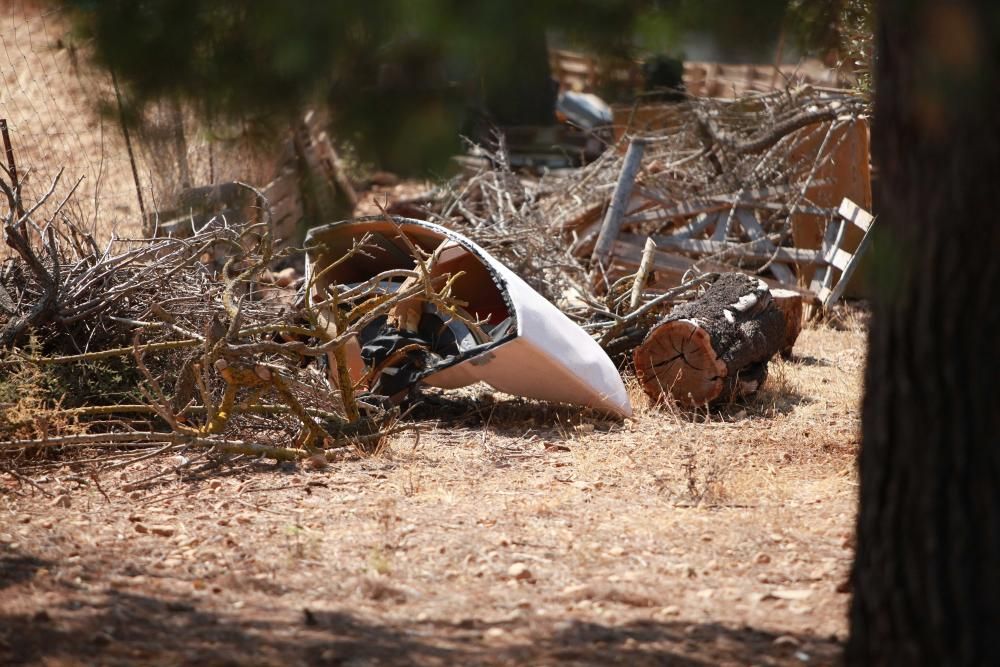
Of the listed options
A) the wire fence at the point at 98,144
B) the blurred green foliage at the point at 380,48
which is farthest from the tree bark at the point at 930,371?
the wire fence at the point at 98,144

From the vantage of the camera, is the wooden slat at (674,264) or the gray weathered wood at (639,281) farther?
the wooden slat at (674,264)

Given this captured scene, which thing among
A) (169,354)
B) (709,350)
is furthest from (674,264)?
(169,354)

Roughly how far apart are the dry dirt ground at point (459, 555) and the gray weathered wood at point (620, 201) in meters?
3.14

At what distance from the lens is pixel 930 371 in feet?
8.07

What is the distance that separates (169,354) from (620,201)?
174 inches

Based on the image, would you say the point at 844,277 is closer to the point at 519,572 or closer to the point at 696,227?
the point at 696,227

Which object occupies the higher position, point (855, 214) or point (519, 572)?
point (855, 214)

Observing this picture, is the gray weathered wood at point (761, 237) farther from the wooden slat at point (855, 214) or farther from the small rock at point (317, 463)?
the small rock at point (317, 463)

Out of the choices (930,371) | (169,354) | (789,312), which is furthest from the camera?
(789,312)

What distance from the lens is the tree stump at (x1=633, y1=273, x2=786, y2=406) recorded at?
255 inches

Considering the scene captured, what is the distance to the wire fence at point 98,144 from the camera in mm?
3295

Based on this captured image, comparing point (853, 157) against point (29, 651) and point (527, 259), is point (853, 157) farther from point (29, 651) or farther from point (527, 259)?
point (29, 651)

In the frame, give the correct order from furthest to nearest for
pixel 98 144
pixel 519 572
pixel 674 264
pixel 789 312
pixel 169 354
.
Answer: pixel 674 264 → pixel 98 144 → pixel 789 312 → pixel 169 354 → pixel 519 572

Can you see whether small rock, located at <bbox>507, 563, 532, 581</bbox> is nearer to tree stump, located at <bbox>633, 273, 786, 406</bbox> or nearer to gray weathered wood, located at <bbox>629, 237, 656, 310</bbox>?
tree stump, located at <bbox>633, 273, 786, 406</bbox>
